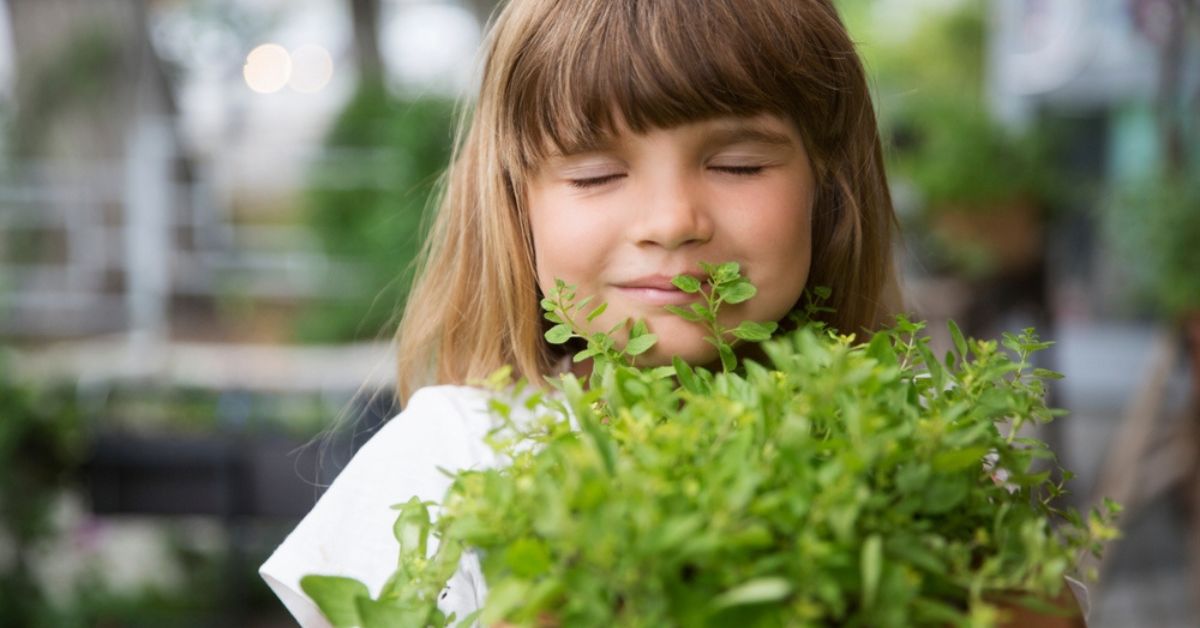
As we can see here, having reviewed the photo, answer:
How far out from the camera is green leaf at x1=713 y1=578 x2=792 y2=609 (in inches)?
21.8

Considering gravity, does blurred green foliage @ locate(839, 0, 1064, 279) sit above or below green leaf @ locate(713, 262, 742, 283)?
below

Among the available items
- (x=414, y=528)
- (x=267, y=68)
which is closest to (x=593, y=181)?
(x=414, y=528)

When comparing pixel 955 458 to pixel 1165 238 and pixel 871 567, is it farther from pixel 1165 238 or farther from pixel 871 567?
pixel 1165 238

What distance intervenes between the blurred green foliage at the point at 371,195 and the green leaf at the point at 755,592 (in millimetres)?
3473

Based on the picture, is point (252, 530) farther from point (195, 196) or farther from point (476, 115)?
point (476, 115)

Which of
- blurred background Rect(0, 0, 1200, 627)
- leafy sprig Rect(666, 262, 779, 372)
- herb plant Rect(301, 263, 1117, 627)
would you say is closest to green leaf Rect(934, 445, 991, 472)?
herb plant Rect(301, 263, 1117, 627)

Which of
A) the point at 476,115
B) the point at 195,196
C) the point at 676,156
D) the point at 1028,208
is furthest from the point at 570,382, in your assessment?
the point at 195,196

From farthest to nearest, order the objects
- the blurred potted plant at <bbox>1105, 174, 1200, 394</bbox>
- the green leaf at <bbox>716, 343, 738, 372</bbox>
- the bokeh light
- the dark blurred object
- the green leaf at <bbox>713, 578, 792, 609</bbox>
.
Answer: the bokeh light, the dark blurred object, the blurred potted plant at <bbox>1105, 174, 1200, 394</bbox>, the green leaf at <bbox>716, 343, 738, 372</bbox>, the green leaf at <bbox>713, 578, 792, 609</bbox>

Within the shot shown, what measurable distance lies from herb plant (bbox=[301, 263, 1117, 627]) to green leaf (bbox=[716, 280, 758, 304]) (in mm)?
166

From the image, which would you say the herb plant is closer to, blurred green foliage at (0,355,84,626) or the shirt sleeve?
the shirt sleeve

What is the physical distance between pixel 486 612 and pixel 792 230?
56cm

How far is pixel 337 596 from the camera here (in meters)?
0.74

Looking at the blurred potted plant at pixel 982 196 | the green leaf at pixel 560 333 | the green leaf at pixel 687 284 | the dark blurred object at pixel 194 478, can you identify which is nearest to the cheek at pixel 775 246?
the green leaf at pixel 687 284

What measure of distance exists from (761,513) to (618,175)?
1.67ft
